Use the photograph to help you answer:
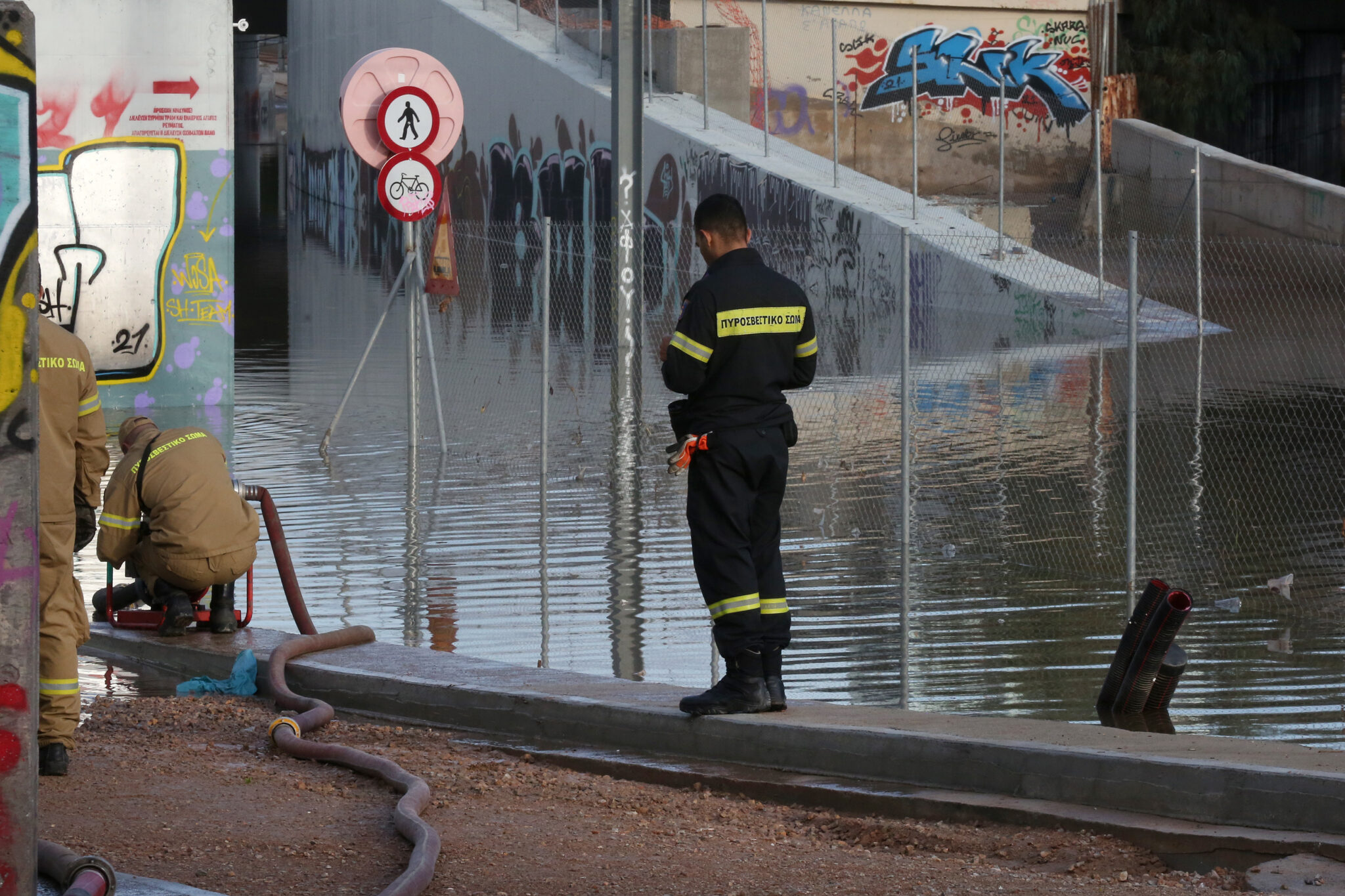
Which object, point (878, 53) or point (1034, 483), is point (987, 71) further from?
point (1034, 483)

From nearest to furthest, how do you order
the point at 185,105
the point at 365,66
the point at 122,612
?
1. the point at 122,612
2. the point at 365,66
3. the point at 185,105

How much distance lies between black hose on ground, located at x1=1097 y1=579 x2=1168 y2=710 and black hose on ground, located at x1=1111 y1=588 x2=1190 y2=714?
0.08 ft

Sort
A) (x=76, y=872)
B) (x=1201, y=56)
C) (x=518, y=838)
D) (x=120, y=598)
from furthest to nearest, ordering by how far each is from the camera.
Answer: (x=1201, y=56), (x=120, y=598), (x=518, y=838), (x=76, y=872)

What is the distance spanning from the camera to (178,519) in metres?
8.21

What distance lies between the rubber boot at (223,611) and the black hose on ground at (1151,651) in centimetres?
413

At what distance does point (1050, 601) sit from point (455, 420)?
A: 802cm

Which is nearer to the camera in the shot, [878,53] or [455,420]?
[455,420]

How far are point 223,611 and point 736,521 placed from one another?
3.29 meters

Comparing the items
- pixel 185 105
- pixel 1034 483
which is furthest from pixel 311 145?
pixel 1034 483

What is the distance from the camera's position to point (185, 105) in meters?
15.4

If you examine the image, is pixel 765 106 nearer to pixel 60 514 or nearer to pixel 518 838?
pixel 60 514

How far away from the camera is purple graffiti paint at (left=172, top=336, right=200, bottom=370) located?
51.6 ft

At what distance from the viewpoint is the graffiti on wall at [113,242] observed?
15.2 meters

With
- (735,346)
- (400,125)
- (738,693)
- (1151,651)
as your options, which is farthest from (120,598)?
(400,125)
